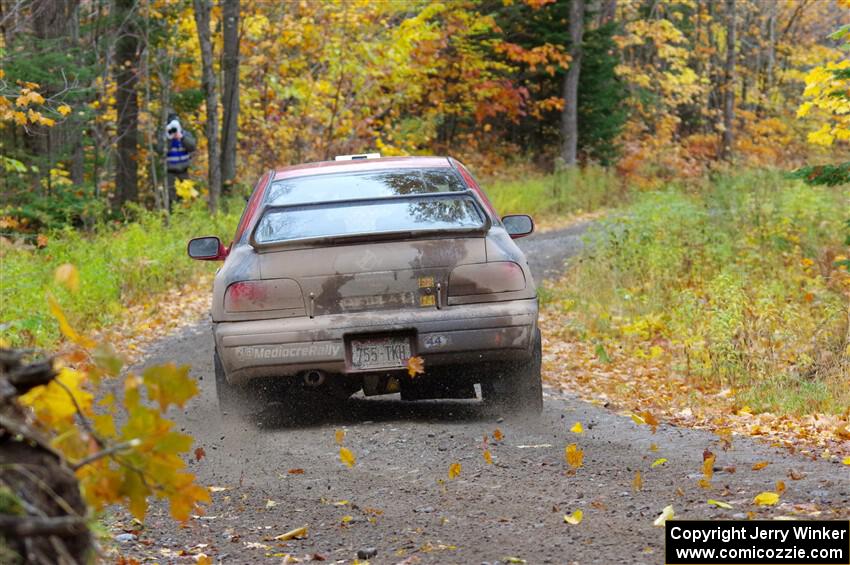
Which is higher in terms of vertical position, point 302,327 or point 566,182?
point 302,327

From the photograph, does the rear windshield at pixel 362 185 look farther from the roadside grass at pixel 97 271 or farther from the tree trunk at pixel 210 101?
the tree trunk at pixel 210 101

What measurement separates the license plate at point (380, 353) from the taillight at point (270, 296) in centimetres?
44

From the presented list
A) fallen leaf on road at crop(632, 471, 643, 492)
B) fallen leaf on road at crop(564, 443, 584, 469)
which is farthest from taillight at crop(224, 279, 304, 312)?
fallen leaf on road at crop(632, 471, 643, 492)

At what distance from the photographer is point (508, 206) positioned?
84.2 feet

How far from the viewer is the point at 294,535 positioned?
498 centimetres

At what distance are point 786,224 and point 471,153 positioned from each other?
20647mm

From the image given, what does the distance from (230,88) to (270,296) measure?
59.3 ft

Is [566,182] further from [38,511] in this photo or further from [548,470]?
[38,511]

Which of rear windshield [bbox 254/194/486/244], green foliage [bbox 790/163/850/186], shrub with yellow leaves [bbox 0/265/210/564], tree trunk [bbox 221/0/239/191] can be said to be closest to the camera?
shrub with yellow leaves [bbox 0/265/210/564]

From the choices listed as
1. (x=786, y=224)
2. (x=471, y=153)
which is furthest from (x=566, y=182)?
(x=786, y=224)

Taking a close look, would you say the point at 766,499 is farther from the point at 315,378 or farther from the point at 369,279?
the point at 315,378

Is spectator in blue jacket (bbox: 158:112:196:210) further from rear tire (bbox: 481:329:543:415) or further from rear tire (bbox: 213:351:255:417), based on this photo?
rear tire (bbox: 481:329:543:415)

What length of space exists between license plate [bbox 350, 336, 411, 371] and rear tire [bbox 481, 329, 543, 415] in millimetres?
723

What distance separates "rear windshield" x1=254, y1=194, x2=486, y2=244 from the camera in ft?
23.7
